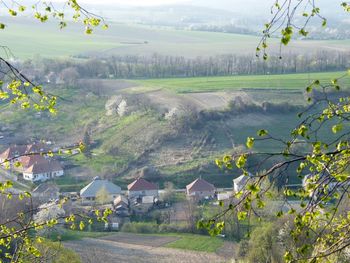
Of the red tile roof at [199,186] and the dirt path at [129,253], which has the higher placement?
the red tile roof at [199,186]

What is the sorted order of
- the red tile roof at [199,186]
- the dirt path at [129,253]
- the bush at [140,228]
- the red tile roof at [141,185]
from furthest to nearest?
1. the red tile roof at [141,185]
2. the red tile roof at [199,186]
3. the bush at [140,228]
4. the dirt path at [129,253]

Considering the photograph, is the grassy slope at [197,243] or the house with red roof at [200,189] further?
the house with red roof at [200,189]

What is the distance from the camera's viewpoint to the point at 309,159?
3.69 meters

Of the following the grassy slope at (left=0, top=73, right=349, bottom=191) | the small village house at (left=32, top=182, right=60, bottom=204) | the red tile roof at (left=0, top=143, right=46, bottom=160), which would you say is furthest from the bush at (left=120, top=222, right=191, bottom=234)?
the red tile roof at (left=0, top=143, right=46, bottom=160)

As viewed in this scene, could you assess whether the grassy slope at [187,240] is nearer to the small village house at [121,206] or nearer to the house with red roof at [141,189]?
the small village house at [121,206]

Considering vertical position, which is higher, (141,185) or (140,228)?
(141,185)

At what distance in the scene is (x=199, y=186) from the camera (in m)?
29.2

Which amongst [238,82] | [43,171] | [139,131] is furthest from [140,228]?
[238,82]

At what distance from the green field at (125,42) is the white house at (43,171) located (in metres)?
29.1

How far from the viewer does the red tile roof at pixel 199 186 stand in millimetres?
29006

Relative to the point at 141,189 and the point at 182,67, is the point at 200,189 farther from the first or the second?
the point at 182,67

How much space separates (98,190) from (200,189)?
4856 millimetres

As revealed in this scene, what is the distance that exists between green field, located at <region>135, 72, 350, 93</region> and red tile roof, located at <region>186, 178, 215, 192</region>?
16.4m

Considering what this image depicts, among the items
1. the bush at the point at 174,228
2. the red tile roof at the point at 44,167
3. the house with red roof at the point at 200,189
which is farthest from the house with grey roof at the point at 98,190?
the bush at the point at 174,228
